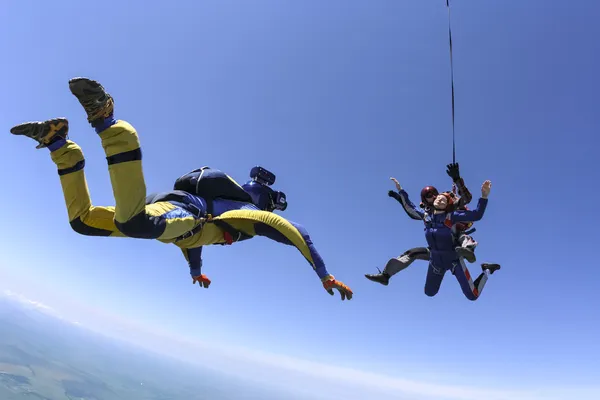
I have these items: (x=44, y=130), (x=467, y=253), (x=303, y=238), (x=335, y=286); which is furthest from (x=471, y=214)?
(x=44, y=130)

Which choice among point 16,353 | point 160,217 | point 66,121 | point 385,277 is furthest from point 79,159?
point 16,353

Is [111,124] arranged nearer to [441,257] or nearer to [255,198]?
[255,198]

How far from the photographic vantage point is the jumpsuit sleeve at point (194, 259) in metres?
5.25

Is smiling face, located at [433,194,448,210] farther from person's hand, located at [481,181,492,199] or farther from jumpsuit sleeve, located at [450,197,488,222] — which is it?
person's hand, located at [481,181,492,199]

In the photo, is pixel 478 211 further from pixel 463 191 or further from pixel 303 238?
pixel 303 238

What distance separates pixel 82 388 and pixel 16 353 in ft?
177

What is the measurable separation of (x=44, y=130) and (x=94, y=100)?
96cm

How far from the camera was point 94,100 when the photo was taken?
7.27 feet

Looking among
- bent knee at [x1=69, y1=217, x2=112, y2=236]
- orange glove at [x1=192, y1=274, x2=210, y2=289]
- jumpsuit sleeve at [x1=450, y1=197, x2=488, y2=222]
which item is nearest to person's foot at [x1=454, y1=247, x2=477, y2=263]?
jumpsuit sleeve at [x1=450, y1=197, x2=488, y2=222]

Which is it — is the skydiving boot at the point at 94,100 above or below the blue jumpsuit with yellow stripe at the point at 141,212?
above

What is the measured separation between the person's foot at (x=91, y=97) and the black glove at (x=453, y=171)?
4528 millimetres

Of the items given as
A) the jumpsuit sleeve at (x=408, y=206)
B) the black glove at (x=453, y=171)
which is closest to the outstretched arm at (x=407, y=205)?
the jumpsuit sleeve at (x=408, y=206)

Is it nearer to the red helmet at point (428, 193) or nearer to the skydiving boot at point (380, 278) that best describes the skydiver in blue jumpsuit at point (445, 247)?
the red helmet at point (428, 193)

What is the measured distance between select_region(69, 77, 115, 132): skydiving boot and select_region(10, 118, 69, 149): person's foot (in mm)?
847
